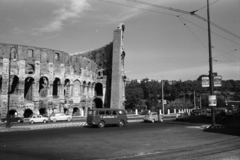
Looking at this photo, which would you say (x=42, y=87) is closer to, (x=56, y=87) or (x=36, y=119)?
(x=56, y=87)

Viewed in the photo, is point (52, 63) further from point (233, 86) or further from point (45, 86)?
point (233, 86)

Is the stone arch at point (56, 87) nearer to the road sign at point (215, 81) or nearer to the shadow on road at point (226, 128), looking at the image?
the shadow on road at point (226, 128)

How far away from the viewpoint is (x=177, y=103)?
87.8m

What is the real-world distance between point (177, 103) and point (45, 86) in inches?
2134

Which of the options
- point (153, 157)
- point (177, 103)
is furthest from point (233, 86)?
point (153, 157)

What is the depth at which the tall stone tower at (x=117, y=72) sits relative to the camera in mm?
53750

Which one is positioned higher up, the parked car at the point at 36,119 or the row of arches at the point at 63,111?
the row of arches at the point at 63,111

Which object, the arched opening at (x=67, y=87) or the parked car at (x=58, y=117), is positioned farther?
the arched opening at (x=67, y=87)

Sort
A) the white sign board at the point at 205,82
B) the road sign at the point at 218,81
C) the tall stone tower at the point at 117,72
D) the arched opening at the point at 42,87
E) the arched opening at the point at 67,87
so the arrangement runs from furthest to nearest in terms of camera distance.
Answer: the tall stone tower at the point at 117,72, the arched opening at the point at 67,87, the arched opening at the point at 42,87, the white sign board at the point at 205,82, the road sign at the point at 218,81

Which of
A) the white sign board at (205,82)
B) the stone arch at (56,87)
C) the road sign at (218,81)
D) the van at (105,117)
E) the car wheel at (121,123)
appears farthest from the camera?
the stone arch at (56,87)

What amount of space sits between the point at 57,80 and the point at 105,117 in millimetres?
27298

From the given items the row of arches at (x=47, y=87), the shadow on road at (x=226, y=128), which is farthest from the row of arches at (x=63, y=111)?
the shadow on road at (x=226, y=128)

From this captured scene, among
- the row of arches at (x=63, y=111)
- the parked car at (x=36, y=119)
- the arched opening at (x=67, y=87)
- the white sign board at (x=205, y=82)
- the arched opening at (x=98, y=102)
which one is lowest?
the parked car at (x=36, y=119)

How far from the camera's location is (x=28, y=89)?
46906mm
